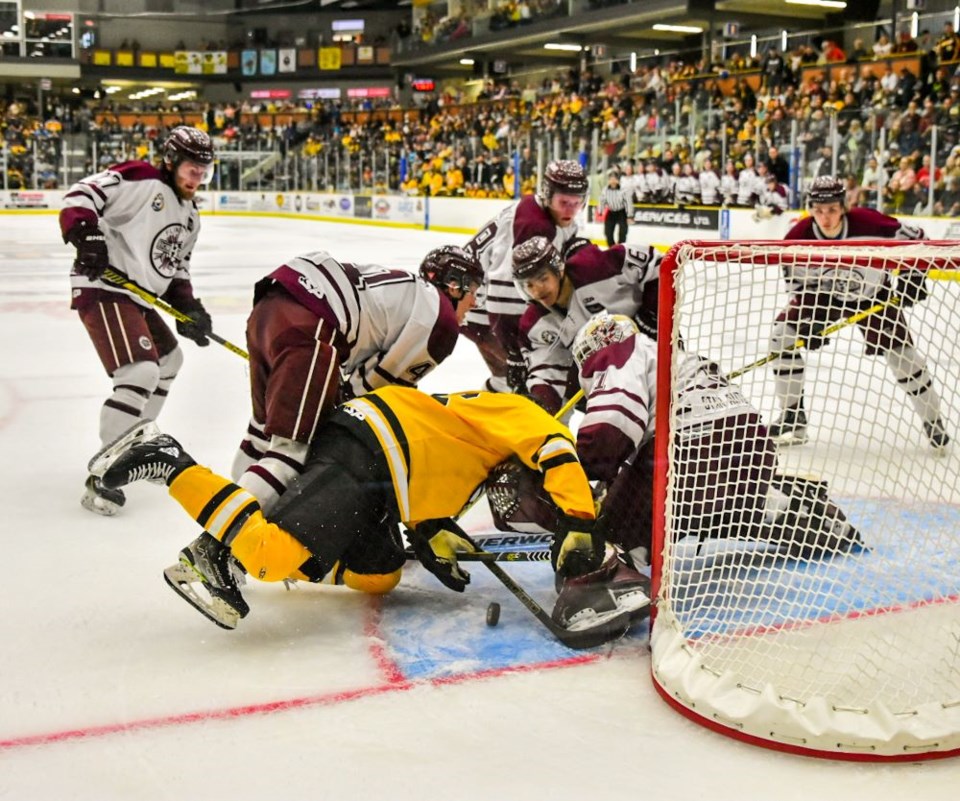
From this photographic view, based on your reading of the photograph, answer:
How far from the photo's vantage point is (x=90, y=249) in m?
3.60

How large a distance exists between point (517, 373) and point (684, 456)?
1.32 m

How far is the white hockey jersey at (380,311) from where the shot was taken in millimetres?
2746

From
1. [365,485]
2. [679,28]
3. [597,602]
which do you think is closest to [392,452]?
[365,485]

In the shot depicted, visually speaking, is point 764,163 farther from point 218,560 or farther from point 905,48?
point 218,560

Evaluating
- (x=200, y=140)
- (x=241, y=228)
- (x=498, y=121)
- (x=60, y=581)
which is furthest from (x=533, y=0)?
(x=60, y=581)

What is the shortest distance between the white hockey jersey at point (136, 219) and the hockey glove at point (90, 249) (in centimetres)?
7

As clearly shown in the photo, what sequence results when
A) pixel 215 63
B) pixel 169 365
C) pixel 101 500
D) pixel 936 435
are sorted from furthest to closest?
pixel 215 63 < pixel 169 365 < pixel 101 500 < pixel 936 435

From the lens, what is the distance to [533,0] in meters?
22.1

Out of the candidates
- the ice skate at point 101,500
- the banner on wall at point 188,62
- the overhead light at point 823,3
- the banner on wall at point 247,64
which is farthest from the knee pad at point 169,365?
the banner on wall at point 247,64

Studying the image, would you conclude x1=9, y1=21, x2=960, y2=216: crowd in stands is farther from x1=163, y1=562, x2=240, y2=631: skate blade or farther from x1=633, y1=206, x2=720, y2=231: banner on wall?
x1=163, y1=562, x2=240, y2=631: skate blade

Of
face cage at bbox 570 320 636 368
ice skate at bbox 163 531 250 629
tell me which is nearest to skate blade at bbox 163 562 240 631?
ice skate at bbox 163 531 250 629

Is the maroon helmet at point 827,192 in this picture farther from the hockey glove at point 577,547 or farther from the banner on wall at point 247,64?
the banner on wall at point 247,64

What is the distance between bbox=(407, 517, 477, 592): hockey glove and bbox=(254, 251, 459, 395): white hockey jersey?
391 millimetres

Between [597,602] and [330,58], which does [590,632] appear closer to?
[597,602]
